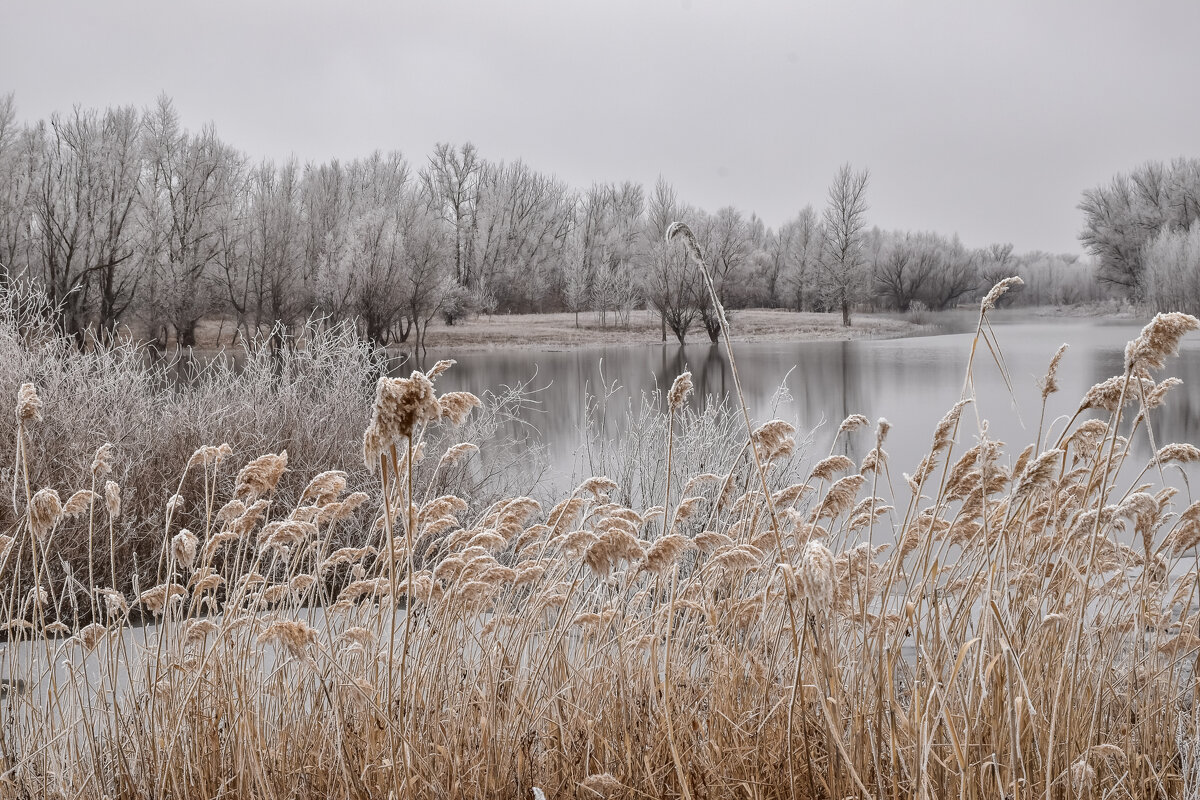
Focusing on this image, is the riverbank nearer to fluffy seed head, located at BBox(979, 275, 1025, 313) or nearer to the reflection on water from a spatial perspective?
the reflection on water

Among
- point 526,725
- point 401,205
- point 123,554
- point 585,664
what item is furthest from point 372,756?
point 401,205

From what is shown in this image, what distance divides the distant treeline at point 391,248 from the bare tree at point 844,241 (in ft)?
0.11

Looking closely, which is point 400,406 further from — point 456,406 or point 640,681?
point 640,681

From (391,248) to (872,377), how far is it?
399 inches

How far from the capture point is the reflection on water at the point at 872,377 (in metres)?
13.9

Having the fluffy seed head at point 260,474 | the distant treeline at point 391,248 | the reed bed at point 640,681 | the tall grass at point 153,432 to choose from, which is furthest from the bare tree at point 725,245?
the fluffy seed head at point 260,474

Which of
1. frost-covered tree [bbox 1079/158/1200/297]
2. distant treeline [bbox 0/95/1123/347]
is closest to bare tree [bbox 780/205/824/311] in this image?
distant treeline [bbox 0/95/1123/347]

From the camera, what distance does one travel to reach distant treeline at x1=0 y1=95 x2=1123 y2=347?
16.2 metres

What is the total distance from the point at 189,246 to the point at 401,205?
4.68m

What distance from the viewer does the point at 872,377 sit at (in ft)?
58.1

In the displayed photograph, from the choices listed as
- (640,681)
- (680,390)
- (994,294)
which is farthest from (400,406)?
(640,681)

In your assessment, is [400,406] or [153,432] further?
[153,432]

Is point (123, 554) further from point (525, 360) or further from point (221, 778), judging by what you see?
point (525, 360)

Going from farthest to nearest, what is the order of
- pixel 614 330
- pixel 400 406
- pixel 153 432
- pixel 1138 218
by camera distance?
1. pixel 614 330
2. pixel 1138 218
3. pixel 153 432
4. pixel 400 406
